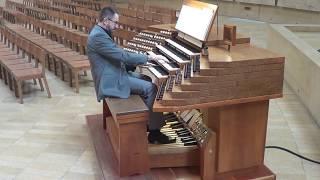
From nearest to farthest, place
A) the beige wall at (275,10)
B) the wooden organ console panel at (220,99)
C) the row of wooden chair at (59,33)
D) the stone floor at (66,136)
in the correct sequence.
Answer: the wooden organ console panel at (220,99) < the stone floor at (66,136) < the row of wooden chair at (59,33) < the beige wall at (275,10)

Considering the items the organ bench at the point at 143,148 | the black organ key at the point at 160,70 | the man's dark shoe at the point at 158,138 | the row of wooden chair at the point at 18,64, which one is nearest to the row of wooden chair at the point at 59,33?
the row of wooden chair at the point at 18,64

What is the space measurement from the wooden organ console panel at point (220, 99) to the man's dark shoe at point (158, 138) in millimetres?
69

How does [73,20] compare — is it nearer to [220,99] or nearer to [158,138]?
[158,138]

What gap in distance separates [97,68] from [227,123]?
3.75 feet

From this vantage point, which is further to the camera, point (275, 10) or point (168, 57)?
point (275, 10)

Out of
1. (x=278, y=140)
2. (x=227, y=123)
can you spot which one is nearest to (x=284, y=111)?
(x=278, y=140)

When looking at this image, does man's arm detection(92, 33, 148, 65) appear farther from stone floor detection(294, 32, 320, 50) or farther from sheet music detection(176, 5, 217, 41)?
stone floor detection(294, 32, 320, 50)

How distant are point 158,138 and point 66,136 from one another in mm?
1333

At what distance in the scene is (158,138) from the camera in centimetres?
330

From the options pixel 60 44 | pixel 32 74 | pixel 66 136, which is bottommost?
pixel 66 136

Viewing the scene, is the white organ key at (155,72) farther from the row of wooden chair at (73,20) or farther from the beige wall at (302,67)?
the row of wooden chair at (73,20)

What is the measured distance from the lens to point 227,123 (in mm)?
2961

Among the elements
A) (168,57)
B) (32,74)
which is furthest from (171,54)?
(32,74)

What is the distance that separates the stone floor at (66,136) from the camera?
3.53 m
